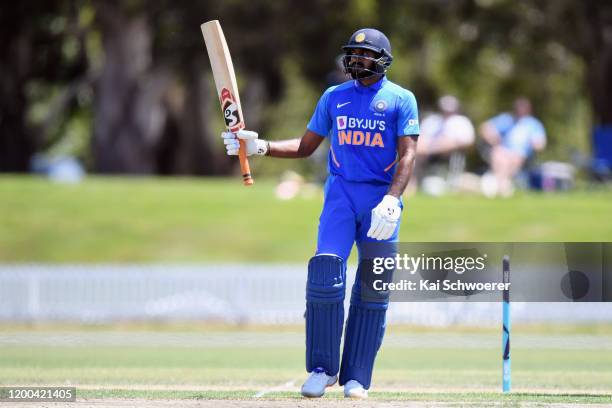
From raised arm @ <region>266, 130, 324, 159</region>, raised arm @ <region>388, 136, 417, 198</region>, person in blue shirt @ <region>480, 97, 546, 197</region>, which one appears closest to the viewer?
raised arm @ <region>388, 136, 417, 198</region>

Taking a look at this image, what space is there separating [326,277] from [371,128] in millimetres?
926

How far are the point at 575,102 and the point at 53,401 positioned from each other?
42769 mm

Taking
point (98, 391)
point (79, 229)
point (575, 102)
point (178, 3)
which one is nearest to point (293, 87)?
point (575, 102)

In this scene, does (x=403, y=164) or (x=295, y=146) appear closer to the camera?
(x=403, y=164)

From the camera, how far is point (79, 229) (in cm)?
2233

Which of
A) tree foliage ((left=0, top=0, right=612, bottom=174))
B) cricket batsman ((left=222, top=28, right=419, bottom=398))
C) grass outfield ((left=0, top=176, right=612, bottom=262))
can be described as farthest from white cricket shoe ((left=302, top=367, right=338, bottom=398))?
tree foliage ((left=0, top=0, right=612, bottom=174))

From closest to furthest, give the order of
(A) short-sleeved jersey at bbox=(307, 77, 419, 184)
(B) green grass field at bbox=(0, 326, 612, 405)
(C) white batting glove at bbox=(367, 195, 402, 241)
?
(C) white batting glove at bbox=(367, 195, 402, 241)
(A) short-sleeved jersey at bbox=(307, 77, 419, 184)
(B) green grass field at bbox=(0, 326, 612, 405)

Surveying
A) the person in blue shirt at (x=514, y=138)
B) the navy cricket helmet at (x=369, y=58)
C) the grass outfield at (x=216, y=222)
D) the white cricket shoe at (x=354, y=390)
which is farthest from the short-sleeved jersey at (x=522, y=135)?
the white cricket shoe at (x=354, y=390)

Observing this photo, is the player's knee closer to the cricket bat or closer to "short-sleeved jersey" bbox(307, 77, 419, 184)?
"short-sleeved jersey" bbox(307, 77, 419, 184)

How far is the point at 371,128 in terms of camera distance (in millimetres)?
8008

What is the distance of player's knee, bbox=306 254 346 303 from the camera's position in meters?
7.94

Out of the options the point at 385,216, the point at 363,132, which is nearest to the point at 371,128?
the point at 363,132

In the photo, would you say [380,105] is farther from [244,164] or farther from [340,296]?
[340,296]

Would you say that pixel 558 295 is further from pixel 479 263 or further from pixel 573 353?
pixel 573 353
